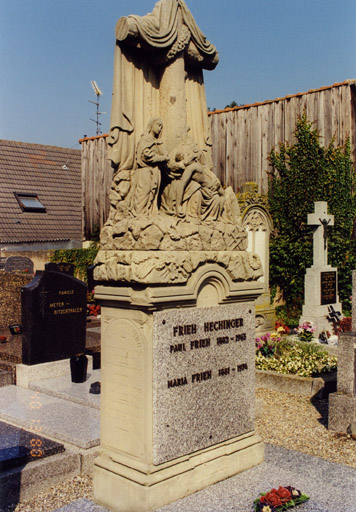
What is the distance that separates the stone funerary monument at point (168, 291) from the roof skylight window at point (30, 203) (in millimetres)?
18882

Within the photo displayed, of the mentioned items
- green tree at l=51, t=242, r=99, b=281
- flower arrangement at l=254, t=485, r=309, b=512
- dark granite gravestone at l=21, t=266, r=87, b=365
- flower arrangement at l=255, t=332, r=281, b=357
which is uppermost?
green tree at l=51, t=242, r=99, b=281

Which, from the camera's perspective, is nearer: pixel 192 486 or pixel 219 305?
pixel 192 486

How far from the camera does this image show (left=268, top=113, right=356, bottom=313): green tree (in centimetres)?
1434

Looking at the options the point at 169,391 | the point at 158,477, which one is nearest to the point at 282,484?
the point at 158,477

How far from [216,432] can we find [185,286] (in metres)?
1.33

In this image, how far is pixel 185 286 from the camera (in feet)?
15.0

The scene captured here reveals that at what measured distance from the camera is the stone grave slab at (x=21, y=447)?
4.94 metres

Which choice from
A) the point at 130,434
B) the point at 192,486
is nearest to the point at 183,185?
the point at 130,434

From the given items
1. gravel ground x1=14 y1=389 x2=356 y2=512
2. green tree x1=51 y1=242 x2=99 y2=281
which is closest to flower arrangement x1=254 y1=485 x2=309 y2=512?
gravel ground x1=14 y1=389 x2=356 y2=512

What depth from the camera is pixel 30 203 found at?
2336 cm

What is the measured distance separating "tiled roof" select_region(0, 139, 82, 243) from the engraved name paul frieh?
1806 centimetres

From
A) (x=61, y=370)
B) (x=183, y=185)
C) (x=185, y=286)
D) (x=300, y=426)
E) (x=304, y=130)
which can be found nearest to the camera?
(x=185, y=286)

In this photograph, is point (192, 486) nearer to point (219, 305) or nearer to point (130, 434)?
point (130, 434)

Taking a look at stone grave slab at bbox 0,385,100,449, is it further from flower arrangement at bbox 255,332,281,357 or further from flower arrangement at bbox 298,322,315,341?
flower arrangement at bbox 298,322,315,341
